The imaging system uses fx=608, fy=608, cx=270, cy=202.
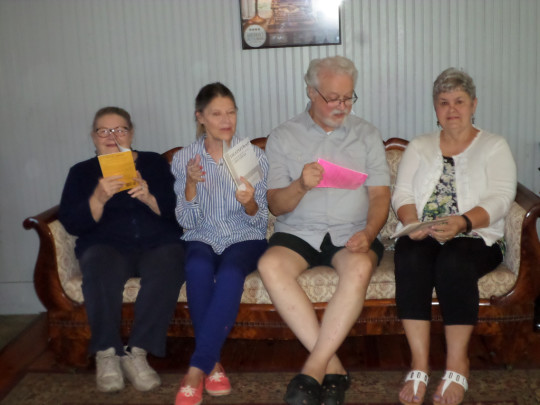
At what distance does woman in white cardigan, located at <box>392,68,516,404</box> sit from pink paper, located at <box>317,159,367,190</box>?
209 mm

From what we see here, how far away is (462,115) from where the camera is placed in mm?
2393

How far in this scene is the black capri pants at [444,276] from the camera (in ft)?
7.04

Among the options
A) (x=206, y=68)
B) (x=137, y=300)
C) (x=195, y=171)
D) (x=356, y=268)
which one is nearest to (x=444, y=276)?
(x=356, y=268)

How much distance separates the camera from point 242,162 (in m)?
2.31

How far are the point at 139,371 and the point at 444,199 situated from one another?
4.47 feet

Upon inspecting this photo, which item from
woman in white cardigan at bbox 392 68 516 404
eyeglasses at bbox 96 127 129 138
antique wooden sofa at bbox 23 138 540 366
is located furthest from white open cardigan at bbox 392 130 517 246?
eyeglasses at bbox 96 127 129 138

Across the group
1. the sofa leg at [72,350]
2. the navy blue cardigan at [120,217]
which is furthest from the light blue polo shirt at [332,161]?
the sofa leg at [72,350]

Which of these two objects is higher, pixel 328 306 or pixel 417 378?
pixel 328 306

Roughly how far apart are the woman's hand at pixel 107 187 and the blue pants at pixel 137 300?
0.72 ft

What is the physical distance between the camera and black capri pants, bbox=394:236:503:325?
7.04 ft

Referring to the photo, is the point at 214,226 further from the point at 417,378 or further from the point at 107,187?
the point at 417,378

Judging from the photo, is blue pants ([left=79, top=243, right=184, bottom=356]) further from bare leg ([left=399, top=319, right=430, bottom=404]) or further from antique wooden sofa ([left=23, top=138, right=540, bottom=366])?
bare leg ([left=399, top=319, right=430, bottom=404])

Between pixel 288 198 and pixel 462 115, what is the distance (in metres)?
0.76

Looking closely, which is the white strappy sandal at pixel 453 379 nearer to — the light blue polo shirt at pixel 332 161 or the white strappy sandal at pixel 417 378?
the white strappy sandal at pixel 417 378
